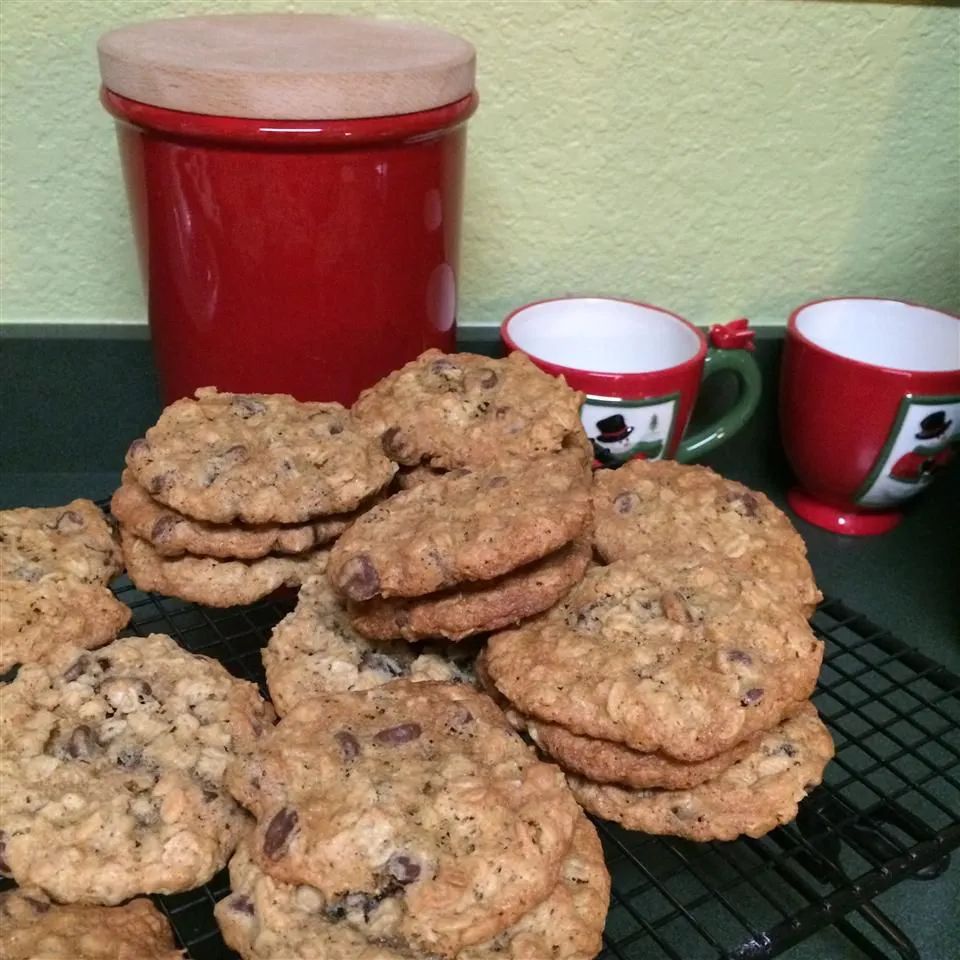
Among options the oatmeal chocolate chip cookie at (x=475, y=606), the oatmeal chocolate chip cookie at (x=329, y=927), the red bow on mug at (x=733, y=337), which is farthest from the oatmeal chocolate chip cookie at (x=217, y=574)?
the red bow on mug at (x=733, y=337)

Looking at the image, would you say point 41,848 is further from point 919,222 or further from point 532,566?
point 919,222

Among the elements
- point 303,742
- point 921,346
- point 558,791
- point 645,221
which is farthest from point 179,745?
point 921,346

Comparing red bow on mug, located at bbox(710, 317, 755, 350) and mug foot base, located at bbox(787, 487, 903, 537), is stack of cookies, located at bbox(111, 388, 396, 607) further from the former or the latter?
mug foot base, located at bbox(787, 487, 903, 537)

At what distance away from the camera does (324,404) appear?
2.61ft

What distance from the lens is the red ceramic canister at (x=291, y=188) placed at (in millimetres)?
698

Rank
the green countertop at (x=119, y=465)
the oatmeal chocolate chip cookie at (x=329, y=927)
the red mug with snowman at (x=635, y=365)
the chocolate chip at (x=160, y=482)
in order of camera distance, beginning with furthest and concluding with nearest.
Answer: the green countertop at (x=119, y=465), the red mug with snowman at (x=635, y=365), the chocolate chip at (x=160, y=482), the oatmeal chocolate chip cookie at (x=329, y=927)

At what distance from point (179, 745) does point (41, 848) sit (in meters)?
0.10

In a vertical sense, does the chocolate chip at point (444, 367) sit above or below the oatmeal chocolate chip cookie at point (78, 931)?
above

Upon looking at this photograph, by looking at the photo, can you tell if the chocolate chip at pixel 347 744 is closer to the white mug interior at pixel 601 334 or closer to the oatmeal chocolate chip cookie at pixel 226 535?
the oatmeal chocolate chip cookie at pixel 226 535

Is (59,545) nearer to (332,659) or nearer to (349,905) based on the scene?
(332,659)

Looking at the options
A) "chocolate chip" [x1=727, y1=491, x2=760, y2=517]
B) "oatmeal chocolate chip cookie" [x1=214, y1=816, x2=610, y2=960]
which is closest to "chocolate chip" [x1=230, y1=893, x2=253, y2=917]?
"oatmeal chocolate chip cookie" [x1=214, y1=816, x2=610, y2=960]

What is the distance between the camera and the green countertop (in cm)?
100

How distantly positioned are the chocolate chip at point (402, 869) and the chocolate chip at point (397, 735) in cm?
8

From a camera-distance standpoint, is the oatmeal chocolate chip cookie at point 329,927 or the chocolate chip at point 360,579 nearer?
the oatmeal chocolate chip cookie at point 329,927
